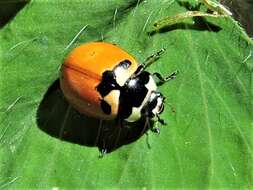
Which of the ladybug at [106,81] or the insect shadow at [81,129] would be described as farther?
the insect shadow at [81,129]

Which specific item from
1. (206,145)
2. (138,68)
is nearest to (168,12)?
(138,68)

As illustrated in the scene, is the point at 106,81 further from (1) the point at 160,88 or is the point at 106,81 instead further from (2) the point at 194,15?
(2) the point at 194,15

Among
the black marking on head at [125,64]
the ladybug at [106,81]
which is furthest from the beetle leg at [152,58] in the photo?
the black marking on head at [125,64]

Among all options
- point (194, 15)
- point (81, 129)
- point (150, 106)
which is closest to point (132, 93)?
point (150, 106)

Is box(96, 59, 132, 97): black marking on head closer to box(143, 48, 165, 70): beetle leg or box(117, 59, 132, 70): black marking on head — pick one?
box(117, 59, 132, 70): black marking on head

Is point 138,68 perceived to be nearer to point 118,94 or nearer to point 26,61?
point 118,94

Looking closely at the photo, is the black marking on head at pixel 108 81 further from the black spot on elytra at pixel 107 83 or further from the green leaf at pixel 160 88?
the green leaf at pixel 160 88
